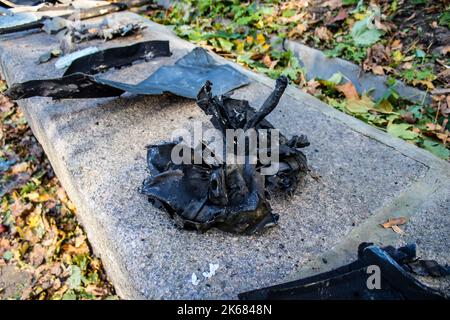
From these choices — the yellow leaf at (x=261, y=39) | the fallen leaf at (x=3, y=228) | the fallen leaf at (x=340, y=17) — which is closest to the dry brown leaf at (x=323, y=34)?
the fallen leaf at (x=340, y=17)

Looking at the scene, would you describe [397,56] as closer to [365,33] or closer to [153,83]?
[365,33]

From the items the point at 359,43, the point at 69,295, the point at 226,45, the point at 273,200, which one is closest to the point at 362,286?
the point at 273,200

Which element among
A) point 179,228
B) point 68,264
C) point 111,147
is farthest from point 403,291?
point 68,264

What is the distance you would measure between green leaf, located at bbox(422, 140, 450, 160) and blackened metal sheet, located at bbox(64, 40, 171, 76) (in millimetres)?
2132

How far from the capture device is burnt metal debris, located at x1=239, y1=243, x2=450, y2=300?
1252 mm

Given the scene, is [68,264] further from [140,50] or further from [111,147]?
[140,50]

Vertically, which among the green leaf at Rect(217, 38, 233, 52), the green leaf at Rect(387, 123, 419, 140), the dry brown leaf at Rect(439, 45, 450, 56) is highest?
the dry brown leaf at Rect(439, 45, 450, 56)

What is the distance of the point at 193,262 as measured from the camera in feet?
5.12

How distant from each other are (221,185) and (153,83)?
4.59 feet

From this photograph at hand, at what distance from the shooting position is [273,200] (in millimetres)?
1856

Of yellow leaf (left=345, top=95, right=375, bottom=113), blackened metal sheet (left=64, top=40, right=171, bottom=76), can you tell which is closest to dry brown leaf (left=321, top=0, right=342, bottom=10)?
yellow leaf (left=345, top=95, right=375, bottom=113)

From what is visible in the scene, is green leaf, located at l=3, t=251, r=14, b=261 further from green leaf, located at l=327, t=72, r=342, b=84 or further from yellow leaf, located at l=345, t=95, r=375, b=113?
green leaf, located at l=327, t=72, r=342, b=84

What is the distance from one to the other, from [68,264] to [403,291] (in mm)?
2039

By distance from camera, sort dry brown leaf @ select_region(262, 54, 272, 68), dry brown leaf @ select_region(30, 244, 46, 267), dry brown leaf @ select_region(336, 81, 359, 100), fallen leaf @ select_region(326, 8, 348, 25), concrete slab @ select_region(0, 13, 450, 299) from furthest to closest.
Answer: fallen leaf @ select_region(326, 8, 348, 25)
dry brown leaf @ select_region(262, 54, 272, 68)
dry brown leaf @ select_region(336, 81, 359, 100)
dry brown leaf @ select_region(30, 244, 46, 267)
concrete slab @ select_region(0, 13, 450, 299)
